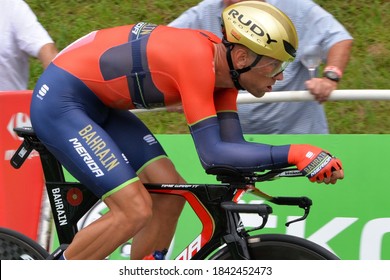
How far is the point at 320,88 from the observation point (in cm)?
595

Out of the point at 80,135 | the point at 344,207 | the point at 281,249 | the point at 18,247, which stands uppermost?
the point at 80,135

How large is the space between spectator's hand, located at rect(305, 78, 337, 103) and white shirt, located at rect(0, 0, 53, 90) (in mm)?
1868

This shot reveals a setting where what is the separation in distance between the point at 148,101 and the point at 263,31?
27.7 inches

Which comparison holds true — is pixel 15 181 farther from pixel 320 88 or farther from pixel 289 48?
pixel 289 48

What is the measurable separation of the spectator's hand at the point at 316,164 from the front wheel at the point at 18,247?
5.19 ft

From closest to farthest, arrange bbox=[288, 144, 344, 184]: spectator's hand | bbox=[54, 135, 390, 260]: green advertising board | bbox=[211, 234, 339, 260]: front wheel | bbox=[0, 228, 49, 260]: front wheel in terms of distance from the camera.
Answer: bbox=[288, 144, 344, 184]: spectator's hand → bbox=[211, 234, 339, 260]: front wheel → bbox=[0, 228, 49, 260]: front wheel → bbox=[54, 135, 390, 260]: green advertising board

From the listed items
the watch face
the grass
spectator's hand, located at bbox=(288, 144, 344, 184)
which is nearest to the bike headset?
spectator's hand, located at bbox=(288, 144, 344, 184)

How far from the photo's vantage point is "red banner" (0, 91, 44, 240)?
6.40 m

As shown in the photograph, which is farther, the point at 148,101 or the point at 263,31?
the point at 148,101

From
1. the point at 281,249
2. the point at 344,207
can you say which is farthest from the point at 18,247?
the point at 344,207

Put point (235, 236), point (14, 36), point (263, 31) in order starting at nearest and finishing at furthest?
point (263, 31)
point (235, 236)
point (14, 36)

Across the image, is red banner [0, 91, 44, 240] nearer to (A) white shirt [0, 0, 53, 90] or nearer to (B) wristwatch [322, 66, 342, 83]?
(A) white shirt [0, 0, 53, 90]
